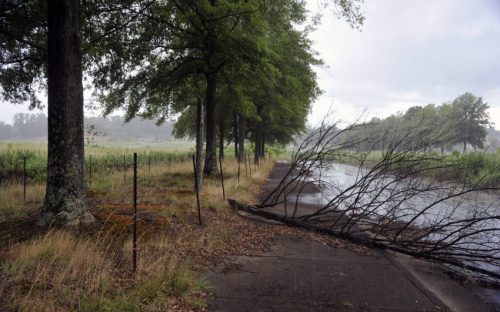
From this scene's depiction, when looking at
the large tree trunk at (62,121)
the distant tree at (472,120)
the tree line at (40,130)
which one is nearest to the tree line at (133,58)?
the large tree trunk at (62,121)

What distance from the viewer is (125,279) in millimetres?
4438

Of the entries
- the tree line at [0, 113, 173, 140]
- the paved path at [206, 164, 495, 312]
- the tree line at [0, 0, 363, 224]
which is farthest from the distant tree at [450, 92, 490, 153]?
the tree line at [0, 113, 173, 140]

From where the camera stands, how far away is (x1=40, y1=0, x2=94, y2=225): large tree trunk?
19.7 feet

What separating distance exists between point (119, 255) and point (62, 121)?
8.49 ft

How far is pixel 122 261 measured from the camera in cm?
505

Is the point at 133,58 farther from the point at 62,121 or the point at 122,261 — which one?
the point at 122,261

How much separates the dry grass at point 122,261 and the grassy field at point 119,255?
1cm

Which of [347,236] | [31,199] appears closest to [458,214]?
[347,236]

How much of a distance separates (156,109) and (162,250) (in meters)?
12.2

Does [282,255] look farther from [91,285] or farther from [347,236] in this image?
[91,285]

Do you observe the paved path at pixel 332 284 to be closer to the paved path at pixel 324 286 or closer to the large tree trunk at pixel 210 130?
the paved path at pixel 324 286

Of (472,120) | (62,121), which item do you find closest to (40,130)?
(472,120)

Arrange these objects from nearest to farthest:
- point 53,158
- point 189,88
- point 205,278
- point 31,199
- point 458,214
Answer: point 205,278 → point 53,158 → point 31,199 → point 458,214 → point 189,88

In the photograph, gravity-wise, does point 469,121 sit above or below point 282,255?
above
